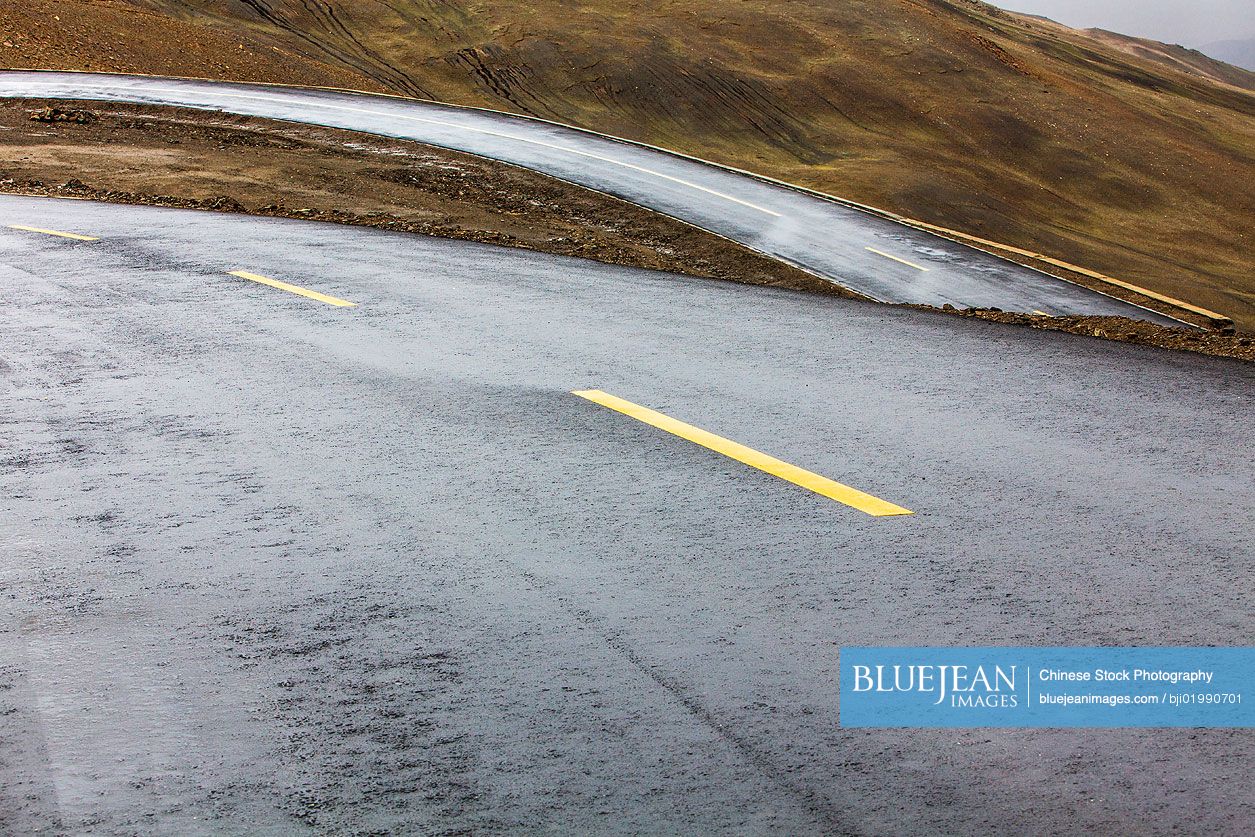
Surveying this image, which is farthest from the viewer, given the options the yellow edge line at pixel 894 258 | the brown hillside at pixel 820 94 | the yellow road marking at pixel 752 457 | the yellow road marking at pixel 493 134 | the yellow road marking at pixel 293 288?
the brown hillside at pixel 820 94

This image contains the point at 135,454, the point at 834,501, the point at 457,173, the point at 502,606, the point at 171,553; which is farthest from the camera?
the point at 457,173

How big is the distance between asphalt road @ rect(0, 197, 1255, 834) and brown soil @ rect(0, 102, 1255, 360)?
7.39 m

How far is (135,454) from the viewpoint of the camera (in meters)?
7.07

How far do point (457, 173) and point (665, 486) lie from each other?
65.4 feet

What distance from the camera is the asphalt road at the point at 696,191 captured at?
20891 mm

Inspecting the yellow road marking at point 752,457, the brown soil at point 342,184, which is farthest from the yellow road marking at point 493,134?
the yellow road marking at point 752,457

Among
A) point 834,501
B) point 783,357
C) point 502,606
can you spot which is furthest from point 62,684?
point 783,357

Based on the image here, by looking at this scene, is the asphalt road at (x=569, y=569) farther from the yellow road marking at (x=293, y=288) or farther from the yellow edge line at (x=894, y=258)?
the yellow edge line at (x=894, y=258)

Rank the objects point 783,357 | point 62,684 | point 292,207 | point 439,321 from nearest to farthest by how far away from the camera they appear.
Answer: point 62,684 → point 783,357 → point 439,321 → point 292,207

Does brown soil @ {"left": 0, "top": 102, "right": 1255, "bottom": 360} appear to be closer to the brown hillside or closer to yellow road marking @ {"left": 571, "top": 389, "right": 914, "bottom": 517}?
yellow road marking @ {"left": 571, "top": 389, "right": 914, "bottom": 517}

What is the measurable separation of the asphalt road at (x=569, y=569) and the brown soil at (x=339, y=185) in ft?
→ 24.2

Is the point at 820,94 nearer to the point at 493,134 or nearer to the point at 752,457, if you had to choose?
the point at 493,134

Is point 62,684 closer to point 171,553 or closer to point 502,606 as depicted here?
point 171,553

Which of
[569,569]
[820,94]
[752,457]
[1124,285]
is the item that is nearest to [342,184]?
[1124,285]
